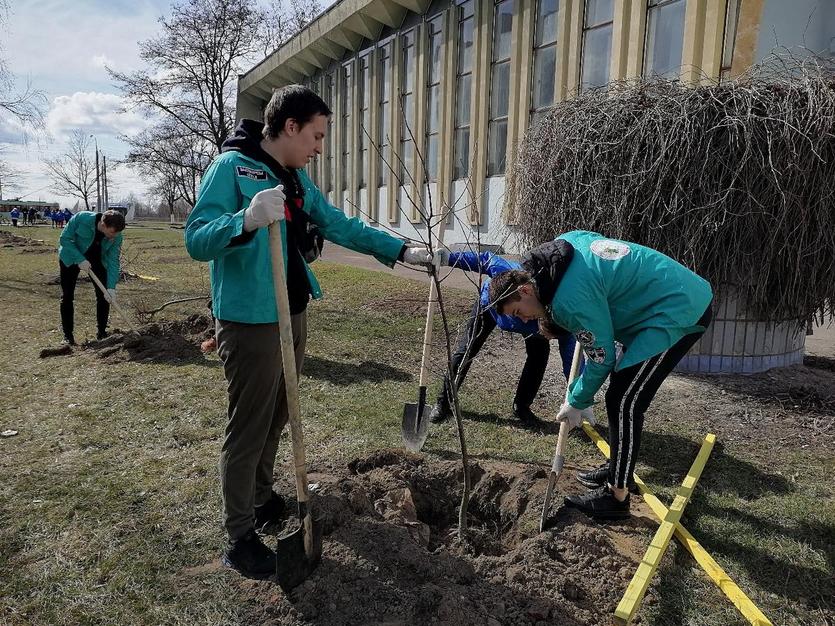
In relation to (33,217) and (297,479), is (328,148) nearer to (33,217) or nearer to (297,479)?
(297,479)

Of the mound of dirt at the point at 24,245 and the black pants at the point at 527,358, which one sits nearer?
the black pants at the point at 527,358

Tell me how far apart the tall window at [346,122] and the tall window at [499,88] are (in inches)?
390

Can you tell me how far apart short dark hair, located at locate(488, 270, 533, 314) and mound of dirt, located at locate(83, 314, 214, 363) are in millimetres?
4744

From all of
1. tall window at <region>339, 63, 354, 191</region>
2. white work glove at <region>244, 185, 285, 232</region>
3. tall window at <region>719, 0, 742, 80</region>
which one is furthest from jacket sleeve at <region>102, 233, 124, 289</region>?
tall window at <region>339, 63, 354, 191</region>

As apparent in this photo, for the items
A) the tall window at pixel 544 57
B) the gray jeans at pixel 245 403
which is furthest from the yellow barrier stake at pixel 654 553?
the tall window at pixel 544 57

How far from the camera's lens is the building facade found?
8.44 m

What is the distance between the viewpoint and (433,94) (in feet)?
58.1

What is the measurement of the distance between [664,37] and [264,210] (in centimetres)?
1039

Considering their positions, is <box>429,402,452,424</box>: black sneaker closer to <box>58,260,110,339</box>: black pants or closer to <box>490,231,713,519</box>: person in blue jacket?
<box>490,231,713,519</box>: person in blue jacket

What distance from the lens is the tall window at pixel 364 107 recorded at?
22.3m

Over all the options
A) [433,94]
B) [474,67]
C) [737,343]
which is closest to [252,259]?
[737,343]

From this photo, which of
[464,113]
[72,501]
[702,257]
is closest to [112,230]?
[72,501]

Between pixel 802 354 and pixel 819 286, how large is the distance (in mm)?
1191

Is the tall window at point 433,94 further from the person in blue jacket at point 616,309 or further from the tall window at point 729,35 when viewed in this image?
the person in blue jacket at point 616,309
